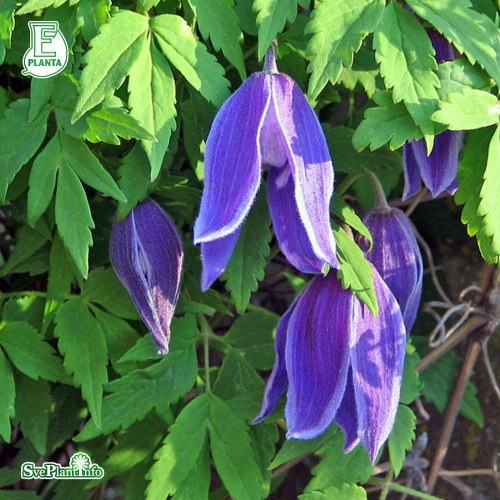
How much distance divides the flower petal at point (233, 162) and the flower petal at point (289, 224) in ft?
0.18

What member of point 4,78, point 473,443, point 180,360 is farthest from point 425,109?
point 473,443

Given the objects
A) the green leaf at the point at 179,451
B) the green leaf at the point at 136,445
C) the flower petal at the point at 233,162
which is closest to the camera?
the flower petal at the point at 233,162

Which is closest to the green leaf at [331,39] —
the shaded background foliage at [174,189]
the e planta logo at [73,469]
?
the shaded background foliage at [174,189]

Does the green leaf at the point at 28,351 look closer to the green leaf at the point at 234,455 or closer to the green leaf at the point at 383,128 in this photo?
the green leaf at the point at 234,455

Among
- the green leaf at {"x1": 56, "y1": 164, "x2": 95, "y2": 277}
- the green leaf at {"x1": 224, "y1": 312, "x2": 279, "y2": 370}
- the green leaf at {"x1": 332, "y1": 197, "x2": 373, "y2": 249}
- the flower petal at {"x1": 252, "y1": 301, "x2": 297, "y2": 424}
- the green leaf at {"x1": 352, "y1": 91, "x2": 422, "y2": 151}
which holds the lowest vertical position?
the green leaf at {"x1": 224, "y1": 312, "x2": 279, "y2": 370}

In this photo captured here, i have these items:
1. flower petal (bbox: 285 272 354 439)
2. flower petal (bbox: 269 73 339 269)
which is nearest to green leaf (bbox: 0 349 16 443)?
flower petal (bbox: 285 272 354 439)

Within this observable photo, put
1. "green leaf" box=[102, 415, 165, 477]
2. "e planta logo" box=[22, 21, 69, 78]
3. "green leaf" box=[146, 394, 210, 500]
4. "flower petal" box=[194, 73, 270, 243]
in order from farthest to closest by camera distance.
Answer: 1. "green leaf" box=[102, 415, 165, 477]
2. "green leaf" box=[146, 394, 210, 500]
3. "e planta logo" box=[22, 21, 69, 78]
4. "flower petal" box=[194, 73, 270, 243]

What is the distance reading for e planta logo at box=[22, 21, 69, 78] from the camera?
2.95 ft

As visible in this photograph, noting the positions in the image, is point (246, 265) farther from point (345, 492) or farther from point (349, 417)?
point (345, 492)

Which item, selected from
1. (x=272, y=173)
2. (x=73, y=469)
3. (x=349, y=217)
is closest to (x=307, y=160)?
(x=272, y=173)

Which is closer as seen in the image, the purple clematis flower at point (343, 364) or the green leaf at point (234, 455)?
the purple clematis flower at point (343, 364)

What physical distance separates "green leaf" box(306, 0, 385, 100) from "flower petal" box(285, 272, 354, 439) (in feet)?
0.87

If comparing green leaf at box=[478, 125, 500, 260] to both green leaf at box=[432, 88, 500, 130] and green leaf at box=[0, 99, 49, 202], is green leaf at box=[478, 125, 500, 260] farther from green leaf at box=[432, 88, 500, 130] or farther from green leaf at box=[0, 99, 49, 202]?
green leaf at box=[0, 99, 49, 202]

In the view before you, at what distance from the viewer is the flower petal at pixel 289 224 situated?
833mm
